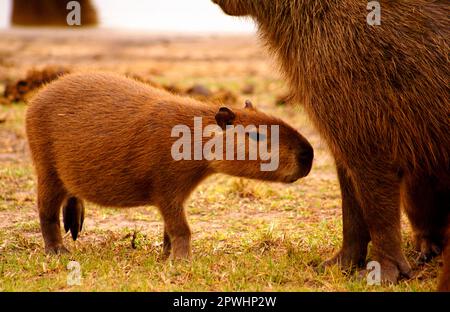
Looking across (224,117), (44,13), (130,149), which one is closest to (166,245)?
(130,149)

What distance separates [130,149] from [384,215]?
1876mm

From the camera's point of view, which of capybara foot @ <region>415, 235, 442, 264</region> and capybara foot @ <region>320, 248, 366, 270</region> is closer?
capybara foot @ <region>320, 248, 366, 270</region>

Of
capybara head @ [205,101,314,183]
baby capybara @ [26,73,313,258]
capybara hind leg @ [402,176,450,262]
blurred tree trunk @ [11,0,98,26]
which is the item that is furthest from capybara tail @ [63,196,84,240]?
blurred tree trunk @ [11,0,98,26]

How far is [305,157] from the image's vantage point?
533cm

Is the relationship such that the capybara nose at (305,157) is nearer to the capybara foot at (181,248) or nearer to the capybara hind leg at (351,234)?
the capybara hind leg at (351,234)

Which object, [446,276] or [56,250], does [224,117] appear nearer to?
[56,250]

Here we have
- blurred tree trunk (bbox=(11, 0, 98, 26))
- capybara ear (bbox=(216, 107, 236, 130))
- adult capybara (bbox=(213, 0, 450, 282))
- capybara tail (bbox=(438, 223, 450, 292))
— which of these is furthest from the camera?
blurred tree trunk (bbox=(11, 0, 98, 26))

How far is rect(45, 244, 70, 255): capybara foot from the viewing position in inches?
224

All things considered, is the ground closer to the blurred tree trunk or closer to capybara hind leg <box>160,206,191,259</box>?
capybara hind leg <box>160,206,191,259</box>

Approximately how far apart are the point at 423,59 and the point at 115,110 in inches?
89.6

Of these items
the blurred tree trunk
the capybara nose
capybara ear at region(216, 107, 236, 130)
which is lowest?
the capybara nose

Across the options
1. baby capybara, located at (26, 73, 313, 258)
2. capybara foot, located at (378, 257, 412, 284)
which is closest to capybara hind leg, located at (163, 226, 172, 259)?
baby capybara, located at (26, 73, 313, 258)

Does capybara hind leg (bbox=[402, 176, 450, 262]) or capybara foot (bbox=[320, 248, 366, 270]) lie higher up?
capybara hind leg (bbox=[402, 176, 450, 262])

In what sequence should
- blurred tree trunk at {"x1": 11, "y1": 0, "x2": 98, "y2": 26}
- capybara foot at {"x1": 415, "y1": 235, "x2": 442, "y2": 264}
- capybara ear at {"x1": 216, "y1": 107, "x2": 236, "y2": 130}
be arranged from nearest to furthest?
capybara ear at {"x1": 216, "y1": 107, "x2": 236, "y2": 130}
capybara foot at {"x1": 415, "y1": 235, "x2": 442, "y2": 264}
blurred tree trunk at {"x1": 11, "y1": 0, "x2": 98, "y2": 26}
